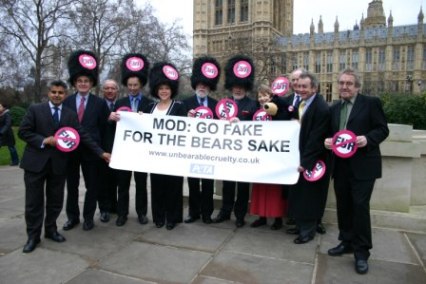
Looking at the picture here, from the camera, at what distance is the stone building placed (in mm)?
73375

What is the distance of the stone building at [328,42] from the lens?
73.4m

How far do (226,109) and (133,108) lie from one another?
53.0 inches

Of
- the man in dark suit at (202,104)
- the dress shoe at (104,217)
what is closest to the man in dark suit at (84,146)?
the dress shoe at (104,217)

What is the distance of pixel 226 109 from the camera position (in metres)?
5.01

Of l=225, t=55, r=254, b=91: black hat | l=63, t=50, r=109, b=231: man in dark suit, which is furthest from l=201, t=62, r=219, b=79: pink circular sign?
l=63, t=50, r=109, b=231: man in dark suit

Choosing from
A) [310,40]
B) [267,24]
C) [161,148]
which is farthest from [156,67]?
[310,40]

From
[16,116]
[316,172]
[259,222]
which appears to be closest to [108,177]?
[259,222]

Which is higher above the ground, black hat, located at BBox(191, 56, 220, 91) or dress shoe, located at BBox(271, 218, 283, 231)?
black hat, located at BBox(191, 56, 220, 91)

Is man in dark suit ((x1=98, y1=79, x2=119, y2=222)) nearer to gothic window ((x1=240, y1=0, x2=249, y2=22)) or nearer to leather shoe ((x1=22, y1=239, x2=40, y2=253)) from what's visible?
leather shoe ((x1=22, y1=239, x2=40, y2=253))

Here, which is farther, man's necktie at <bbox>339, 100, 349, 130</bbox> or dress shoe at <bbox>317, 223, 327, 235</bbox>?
dress shoe at <bbox>317, 223, 327, 235</bbox>

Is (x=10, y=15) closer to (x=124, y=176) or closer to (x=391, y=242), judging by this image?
(x=124, y=176)

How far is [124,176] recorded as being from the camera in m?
5.29

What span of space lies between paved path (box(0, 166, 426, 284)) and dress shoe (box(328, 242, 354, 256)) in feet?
0.24

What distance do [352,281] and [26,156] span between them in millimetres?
3702
